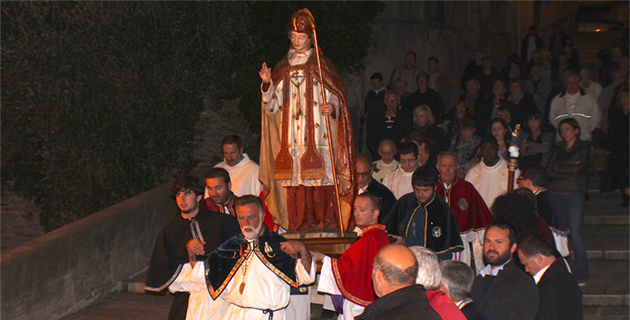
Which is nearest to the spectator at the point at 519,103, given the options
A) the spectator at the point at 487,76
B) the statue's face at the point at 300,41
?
the spectator at the point at 487,76

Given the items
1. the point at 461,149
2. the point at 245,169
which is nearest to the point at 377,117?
the point at 461,149

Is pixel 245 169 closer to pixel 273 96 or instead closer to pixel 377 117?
pixel 273 96

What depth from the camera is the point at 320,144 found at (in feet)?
23.1

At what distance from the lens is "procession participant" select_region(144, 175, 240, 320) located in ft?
19.8

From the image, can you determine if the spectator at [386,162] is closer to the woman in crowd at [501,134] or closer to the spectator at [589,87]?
the woman in crowd at [501,134]

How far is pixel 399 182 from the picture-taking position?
837 centimetres

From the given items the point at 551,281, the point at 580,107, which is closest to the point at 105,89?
the point at 580,107

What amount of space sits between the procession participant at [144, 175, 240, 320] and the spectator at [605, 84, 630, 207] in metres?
6.03

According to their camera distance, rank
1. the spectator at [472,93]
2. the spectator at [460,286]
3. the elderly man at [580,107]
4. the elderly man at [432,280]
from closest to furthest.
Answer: the elderly man at [432,280]
the spectator at [460,286]
the elderly man at [580,107]
the spectator at [472,93]

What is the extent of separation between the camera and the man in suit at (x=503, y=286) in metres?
5.01

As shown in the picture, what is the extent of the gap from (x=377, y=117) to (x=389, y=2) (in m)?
5.09

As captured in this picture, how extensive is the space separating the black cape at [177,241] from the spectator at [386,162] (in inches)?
110

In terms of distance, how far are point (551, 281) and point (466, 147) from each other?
3.91 meters

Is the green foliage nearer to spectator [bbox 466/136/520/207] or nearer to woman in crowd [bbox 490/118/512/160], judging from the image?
woman in crowd [bbox 490/118/512/160]
